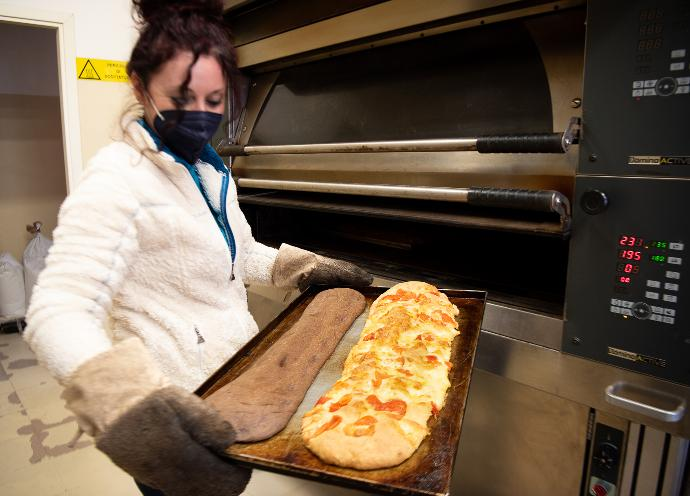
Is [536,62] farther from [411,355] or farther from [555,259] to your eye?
[411,355]

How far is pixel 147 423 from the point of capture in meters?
0.70

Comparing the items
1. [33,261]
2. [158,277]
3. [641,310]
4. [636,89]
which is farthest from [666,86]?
[33,261]

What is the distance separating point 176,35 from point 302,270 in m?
0.77

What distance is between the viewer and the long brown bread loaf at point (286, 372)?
89 cm

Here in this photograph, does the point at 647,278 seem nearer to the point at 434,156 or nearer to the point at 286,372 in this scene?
the point at 434,156

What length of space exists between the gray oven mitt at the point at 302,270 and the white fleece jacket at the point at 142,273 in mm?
203

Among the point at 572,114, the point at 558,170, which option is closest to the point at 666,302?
the point at 558,170

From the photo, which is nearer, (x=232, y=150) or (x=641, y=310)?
(x=641, y=310)

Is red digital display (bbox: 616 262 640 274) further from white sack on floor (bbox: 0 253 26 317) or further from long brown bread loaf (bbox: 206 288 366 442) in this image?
white sack on floor (bbox: 0 253 26 317)

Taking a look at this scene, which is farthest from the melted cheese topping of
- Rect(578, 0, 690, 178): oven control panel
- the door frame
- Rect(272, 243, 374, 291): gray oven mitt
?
the door frame

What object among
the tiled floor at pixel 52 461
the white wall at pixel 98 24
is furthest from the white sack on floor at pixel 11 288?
the white wall at pixel 98 24

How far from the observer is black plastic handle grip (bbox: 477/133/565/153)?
3.65ft

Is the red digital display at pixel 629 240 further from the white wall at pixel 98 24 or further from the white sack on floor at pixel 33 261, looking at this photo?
the white sack on floor at pixel 33 261

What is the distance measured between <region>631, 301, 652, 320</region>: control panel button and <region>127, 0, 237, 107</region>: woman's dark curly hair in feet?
3.66
